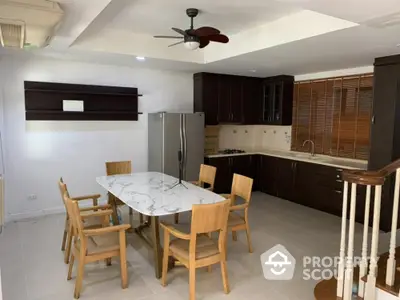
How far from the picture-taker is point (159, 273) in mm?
3189

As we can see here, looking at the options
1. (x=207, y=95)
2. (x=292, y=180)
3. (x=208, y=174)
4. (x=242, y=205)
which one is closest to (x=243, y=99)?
(x=207, y=95)

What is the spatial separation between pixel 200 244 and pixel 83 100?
341 centimetres

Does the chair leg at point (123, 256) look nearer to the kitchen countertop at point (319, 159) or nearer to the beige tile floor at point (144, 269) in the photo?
the beige tile floor at point (144, 269)

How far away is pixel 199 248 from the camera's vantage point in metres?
2.86

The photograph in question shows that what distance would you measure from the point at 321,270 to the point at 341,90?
342cm

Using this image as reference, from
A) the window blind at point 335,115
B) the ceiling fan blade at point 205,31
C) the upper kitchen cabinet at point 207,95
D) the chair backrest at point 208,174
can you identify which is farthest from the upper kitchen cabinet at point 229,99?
the ceiling fan blade at point 205,31

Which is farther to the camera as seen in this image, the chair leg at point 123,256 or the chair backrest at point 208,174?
the chair backrest at point 208,174

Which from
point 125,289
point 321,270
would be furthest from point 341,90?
point 125,289

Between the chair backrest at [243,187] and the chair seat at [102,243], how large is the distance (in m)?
1.53

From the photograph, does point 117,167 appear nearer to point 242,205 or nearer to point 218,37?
point 242,205

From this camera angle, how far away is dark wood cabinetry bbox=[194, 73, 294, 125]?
609 cm

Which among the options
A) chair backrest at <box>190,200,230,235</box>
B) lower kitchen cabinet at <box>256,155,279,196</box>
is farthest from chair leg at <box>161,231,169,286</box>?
lower kitchen cabinet at <box>256,155,279,196</box>

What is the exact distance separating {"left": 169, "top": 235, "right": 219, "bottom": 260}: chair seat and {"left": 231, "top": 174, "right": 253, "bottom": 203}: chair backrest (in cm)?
89

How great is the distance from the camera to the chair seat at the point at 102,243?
9.41 ft
